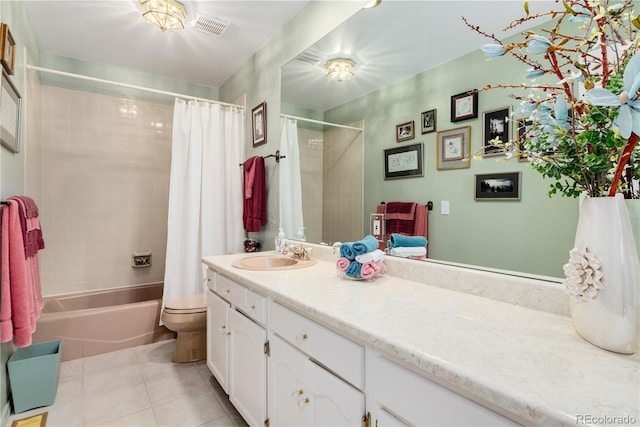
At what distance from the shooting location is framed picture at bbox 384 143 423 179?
1.35 metres

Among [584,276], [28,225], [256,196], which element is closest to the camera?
[584,276]

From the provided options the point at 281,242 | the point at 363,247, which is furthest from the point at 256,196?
the point at 363,247

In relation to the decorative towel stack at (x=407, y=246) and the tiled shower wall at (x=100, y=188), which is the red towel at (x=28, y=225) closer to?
the tiled shower wall at (x=100, y=188)

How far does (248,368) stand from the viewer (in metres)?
1.49

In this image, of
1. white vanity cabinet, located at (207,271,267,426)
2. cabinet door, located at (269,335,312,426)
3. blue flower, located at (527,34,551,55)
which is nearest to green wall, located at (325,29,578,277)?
blue flower, located at (527,34,551,55)

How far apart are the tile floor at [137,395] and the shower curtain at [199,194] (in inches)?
22.5

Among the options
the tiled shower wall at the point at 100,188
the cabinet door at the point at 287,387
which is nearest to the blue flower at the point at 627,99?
the cabinet door at the point at 287,387

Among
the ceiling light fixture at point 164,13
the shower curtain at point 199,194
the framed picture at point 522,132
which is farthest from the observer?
the shower curtain at point 199,194

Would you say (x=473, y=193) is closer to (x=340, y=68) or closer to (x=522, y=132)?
(x=522, y=132)

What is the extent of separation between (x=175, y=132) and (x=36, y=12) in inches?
43.8

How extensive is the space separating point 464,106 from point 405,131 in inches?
11.1

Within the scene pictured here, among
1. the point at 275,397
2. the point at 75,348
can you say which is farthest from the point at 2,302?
the point at 275,397

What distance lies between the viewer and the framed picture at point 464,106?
45.1 inches

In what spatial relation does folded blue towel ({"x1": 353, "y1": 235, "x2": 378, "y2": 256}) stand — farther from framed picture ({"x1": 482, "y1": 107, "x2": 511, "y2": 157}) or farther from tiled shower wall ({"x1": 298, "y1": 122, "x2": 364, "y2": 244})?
framed picture ({"x1": 482, "y1": 107, "x2": 511, "y2": 157})
